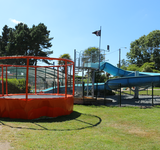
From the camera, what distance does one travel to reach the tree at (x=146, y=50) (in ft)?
172

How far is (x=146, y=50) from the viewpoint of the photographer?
55062 mm

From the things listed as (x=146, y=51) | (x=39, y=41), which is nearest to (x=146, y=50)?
(x=146, y=51)

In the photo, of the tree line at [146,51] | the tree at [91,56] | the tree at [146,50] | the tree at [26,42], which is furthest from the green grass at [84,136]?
the tree at [146,50]

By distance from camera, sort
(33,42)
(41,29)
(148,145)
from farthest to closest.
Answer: (41,29)
(33,42)
(148,145)

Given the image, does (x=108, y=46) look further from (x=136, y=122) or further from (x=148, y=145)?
(x=148, y=145)

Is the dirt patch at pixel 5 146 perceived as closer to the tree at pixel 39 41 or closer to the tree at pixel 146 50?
the tree at pixel 39 41

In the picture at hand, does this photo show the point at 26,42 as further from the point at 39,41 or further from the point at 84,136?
the point at 84,136

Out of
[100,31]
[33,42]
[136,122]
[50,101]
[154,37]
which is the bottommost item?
[136,122]

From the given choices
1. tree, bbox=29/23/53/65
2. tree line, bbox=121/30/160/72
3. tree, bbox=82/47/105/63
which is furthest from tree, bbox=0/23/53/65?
tree, bbox=82/47/105/63

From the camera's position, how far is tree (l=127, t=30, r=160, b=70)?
5228 cm

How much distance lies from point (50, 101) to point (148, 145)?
189 inches

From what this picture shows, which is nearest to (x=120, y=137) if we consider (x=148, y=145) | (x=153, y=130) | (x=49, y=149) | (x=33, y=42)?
(x=148, y=145)

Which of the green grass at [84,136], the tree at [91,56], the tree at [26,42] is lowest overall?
the green grass at [84,136]

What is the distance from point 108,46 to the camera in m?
16.5
